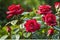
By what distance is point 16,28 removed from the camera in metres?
2.39

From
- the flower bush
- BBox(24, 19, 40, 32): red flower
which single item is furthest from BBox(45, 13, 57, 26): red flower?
Result: BBox(24, 19, 40, 32): red flower

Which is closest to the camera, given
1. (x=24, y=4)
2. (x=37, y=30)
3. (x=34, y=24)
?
(x=34, y=24)

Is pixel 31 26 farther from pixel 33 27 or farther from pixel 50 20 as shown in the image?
pixel 50 20

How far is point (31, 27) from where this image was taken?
2.16 metres

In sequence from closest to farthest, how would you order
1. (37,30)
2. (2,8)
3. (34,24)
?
(34,24) → (37,30) → (2,8)

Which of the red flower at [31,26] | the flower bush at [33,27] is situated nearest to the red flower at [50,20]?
the flower bush at [33,27]

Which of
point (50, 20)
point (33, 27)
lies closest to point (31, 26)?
point (33, 27)

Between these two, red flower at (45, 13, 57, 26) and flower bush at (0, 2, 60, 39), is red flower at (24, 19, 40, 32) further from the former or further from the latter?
red flower at (45, 13, 57, 26)

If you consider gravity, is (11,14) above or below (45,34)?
above

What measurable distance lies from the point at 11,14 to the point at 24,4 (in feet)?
8.66

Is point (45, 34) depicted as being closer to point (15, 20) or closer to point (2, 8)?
point (15, 20)

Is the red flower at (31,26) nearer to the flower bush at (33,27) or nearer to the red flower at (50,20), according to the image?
the flower bush at (33,27)

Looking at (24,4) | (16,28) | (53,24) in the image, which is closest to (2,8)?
(24,4)

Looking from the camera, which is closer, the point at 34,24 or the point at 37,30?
the point at 34,24
